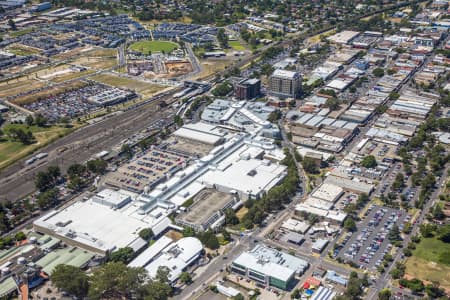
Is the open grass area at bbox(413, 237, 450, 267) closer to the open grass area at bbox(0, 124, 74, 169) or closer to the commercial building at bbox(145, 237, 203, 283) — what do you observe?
the commercial building at bbox(145, 237, 203, 283)

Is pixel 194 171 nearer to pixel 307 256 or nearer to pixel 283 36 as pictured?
pixel 307 256

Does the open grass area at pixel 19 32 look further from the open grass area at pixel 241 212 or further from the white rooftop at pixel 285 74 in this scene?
the open grass area at pixel 241 212

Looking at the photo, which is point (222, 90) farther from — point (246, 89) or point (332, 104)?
point (332, 104)

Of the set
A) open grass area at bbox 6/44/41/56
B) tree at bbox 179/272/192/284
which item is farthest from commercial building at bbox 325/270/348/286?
open grass area at bbox 6/44/41/56

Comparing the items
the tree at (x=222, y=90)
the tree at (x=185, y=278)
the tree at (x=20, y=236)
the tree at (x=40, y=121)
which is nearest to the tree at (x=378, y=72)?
the tree at (x=222, y=90)

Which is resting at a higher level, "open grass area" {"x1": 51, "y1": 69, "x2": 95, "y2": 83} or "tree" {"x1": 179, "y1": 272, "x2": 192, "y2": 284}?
"open grass area" {"x1": 51, "y1": 69, "x2": 95, "y2": 83}

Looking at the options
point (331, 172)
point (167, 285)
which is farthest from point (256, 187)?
point (167, 285)
